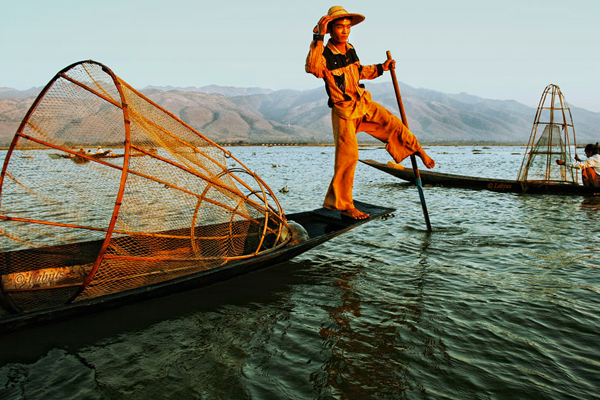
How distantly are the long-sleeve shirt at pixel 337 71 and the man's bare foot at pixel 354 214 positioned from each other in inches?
69.1

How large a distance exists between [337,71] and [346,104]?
526mm

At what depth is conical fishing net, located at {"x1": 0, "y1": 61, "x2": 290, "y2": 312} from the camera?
13.7 ft

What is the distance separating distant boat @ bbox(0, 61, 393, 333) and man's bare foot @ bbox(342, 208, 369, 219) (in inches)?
23.7

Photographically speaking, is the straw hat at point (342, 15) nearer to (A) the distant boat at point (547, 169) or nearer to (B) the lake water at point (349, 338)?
(B) the lake water at point (349, 338)

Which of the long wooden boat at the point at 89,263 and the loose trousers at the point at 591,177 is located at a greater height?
the loose trousers at the point at 591,177

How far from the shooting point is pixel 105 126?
473 centimetres

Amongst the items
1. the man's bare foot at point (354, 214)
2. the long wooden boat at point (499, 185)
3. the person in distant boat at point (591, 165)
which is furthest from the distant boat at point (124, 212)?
the person in distant boat at point (591, 165)

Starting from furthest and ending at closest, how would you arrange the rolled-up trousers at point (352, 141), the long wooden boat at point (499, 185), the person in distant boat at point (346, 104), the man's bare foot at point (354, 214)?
the long wooden boat at point (499, 185)
the man's bare foot at point (354, 214)
the rolled-up trousers at point (352, 141)
the person in distant boat at point (346, 104)

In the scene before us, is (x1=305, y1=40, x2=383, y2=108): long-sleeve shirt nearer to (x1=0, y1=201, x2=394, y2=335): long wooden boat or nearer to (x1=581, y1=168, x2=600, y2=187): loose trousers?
(x1=0, y1=201, x2=394, y2=335): long wooden boat

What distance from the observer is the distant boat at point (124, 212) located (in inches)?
158

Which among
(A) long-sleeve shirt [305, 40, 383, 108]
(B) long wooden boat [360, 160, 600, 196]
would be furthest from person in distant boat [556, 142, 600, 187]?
(A) long-sleeve shirt [305, 40, 383, 108]

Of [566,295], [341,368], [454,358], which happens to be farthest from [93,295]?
[566,295]

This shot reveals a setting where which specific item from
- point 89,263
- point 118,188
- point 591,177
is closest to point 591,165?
point 591,177

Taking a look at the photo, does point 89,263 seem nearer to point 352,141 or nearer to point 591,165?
point 352,141
